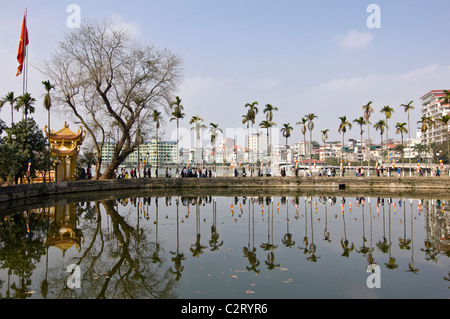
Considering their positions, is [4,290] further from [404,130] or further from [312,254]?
[404,130]

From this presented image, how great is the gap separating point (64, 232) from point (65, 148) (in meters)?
21.3

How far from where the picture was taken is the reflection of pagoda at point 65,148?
34781 mm

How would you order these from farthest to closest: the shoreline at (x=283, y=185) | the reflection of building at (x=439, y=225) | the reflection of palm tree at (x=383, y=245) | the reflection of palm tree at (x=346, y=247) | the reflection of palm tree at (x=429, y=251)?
the shoreline at (x=283, y=185), the reflection of building at (x=439, y=225), the reflection of palm tree at (x=383, y=245), the reflection of palm tree at (x=346, y=247), the reflection of palm tree at (x=429, y=251)

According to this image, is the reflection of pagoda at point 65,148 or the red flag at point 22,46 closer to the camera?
the red flag at point 22,46

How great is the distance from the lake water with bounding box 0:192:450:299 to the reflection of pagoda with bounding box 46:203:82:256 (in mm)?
52

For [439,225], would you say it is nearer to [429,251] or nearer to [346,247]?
[429,251]

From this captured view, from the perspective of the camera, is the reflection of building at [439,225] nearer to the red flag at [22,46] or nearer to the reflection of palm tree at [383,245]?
the reflection of palm tree at [383,245]

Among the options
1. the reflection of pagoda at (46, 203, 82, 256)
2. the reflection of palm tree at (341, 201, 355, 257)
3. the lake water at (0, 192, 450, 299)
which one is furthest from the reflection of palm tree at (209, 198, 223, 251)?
the reflection of pagoda at (46, 203, 82, 256)

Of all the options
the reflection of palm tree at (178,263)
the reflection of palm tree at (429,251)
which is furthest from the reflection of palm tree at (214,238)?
the reflection of palm tree at (429,251)

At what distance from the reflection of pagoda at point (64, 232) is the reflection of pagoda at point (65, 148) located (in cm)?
1339

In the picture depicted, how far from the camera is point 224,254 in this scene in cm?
1282

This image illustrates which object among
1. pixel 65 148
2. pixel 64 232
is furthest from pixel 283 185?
pixel 64 232
